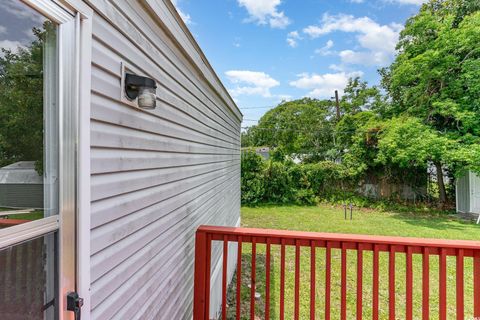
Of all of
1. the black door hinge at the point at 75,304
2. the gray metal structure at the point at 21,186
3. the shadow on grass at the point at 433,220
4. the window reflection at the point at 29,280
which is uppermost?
the gray metal structure at the point at 21,186

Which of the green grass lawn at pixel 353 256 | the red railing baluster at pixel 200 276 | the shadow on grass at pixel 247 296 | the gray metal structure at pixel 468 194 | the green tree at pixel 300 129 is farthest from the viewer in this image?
the green tree at pixel 300 129

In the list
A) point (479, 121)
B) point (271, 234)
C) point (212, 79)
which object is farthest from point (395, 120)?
point (271, 234)

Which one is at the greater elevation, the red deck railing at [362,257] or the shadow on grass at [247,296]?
the red deck railing at [362,257]

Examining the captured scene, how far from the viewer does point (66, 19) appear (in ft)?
3.13

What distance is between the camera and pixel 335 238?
200 cm

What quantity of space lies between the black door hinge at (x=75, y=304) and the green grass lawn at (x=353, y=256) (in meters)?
3.02

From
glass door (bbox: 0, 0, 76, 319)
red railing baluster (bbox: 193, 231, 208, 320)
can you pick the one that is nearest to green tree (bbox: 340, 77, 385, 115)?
red railing baluster (bbox: 193, 231, 208, 320)

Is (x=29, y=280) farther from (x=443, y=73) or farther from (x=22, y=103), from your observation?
(x=443, y=73)

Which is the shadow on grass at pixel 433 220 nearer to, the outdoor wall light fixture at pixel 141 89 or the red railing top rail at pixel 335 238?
the red railing top rail at pixel 335 238

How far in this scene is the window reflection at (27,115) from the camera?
79cm

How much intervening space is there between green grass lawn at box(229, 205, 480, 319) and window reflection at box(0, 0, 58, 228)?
339 centimetres

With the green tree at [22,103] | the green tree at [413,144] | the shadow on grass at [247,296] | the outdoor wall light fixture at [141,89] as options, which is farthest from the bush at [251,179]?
the green tree at [22,103]

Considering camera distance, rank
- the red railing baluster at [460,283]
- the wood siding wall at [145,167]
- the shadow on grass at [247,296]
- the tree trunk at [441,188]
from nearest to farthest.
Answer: the wood siding wall at [145,167] → the red railing baluster at [460,283] → the shadow on grass at [247,296] → the tree trunk at [441,188]

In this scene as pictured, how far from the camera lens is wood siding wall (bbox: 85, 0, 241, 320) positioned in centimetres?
119
